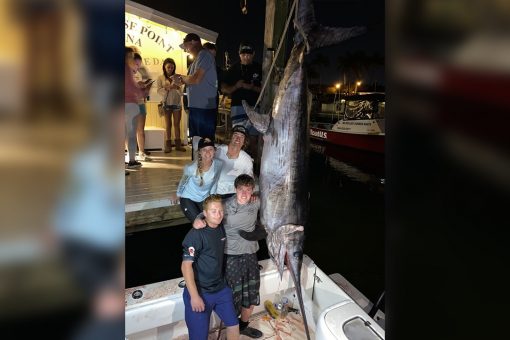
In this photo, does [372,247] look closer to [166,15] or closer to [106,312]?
[166,15]

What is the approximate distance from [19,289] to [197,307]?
2342 millimetres

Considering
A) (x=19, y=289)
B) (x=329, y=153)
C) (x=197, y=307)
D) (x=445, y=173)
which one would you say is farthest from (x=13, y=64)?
(x=329, y=153)

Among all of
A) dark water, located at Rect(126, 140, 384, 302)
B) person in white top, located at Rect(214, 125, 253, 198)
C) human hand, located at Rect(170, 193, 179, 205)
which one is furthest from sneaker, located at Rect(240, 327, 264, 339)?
human hand, located at Rect(170, 193, 179, 205)

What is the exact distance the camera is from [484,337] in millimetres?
360

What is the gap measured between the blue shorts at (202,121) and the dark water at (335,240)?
1.81 meters

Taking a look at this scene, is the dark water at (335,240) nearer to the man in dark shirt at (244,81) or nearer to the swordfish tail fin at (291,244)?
the swordfish tail fin at (291,244)

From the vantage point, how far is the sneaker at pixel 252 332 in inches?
121

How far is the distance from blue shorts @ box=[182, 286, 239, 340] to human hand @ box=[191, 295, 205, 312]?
0.04 metres

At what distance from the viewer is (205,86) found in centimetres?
459

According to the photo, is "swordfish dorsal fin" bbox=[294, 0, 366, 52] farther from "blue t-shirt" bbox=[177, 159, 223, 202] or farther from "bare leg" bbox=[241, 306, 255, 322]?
"bare leg" bbox=[241, 306, 255, 322]

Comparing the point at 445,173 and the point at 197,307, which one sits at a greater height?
the point at 445,173

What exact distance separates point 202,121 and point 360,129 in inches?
629

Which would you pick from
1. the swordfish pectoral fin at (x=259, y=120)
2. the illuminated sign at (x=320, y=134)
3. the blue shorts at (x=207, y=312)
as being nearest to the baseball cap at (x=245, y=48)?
the swordfish pectoral fin at (x=259, y=120)

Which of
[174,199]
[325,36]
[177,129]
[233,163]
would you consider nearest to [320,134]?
[177,129]
